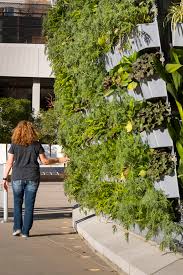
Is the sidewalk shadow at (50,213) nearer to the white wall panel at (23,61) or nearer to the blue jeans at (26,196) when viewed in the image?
the blue jeans at (26,196)

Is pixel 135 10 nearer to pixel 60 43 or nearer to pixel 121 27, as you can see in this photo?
pixel 121 27

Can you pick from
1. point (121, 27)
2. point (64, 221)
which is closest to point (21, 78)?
point (64, 221)

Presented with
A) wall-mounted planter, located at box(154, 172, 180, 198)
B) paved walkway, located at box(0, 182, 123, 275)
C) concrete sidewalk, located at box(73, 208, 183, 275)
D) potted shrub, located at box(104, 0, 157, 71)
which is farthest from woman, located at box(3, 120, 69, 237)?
wall-mounted planter, located at box(154, 172, 180, 198)

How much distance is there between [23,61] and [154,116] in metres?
53.7

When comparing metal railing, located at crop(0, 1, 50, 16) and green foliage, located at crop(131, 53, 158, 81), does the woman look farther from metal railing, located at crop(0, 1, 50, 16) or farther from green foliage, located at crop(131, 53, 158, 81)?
metal railing, located at crop(0, 1, 50, 16)

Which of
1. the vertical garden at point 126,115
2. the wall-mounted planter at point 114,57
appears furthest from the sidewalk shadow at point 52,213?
the wall-mounted planter at point 114,57

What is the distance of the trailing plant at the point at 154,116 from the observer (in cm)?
691

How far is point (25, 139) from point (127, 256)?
2.88m

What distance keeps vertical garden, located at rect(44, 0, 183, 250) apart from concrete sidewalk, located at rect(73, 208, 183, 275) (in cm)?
24

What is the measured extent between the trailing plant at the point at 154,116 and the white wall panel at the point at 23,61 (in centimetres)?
5160

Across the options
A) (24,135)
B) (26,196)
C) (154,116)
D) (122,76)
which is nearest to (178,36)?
(122,76)

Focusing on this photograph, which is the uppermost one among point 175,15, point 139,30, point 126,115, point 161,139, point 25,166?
point 175,15

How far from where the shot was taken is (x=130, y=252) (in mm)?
7352

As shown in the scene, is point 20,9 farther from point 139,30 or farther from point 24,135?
point 139,30
